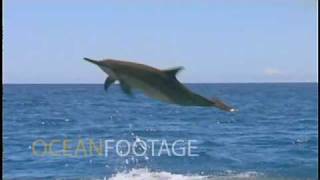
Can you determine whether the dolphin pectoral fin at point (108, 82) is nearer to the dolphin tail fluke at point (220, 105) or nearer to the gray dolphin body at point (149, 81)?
the gray dolphin body at point (149, 81)

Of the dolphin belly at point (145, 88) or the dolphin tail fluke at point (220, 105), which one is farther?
the dolphin tail fluke at point (220, 105)

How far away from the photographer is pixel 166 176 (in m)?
11.4

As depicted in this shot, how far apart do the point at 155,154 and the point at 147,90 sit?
95.6 inches

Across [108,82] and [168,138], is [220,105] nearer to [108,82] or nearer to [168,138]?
[108,82]

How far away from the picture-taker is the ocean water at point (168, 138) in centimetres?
898

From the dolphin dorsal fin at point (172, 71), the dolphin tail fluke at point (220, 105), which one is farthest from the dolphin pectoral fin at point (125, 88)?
the dolphin tail fluke at point (220, 105)

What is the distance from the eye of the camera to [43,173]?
1184cm

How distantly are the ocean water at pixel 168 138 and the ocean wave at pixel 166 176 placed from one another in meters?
0.02

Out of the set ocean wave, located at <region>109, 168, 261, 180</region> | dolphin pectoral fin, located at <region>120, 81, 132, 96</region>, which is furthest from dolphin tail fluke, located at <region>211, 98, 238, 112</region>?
ocean wave, located at <region>109, 168, 261, 180</region>

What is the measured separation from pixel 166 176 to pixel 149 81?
4.92 meters

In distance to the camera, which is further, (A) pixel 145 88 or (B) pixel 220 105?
(B) pixel 220 105

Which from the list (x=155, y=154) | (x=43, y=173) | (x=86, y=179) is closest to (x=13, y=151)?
(x=43, y=173)

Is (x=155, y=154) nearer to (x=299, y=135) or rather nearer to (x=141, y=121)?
(x=141, y=121)

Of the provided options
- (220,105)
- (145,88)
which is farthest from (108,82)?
(220,105)
